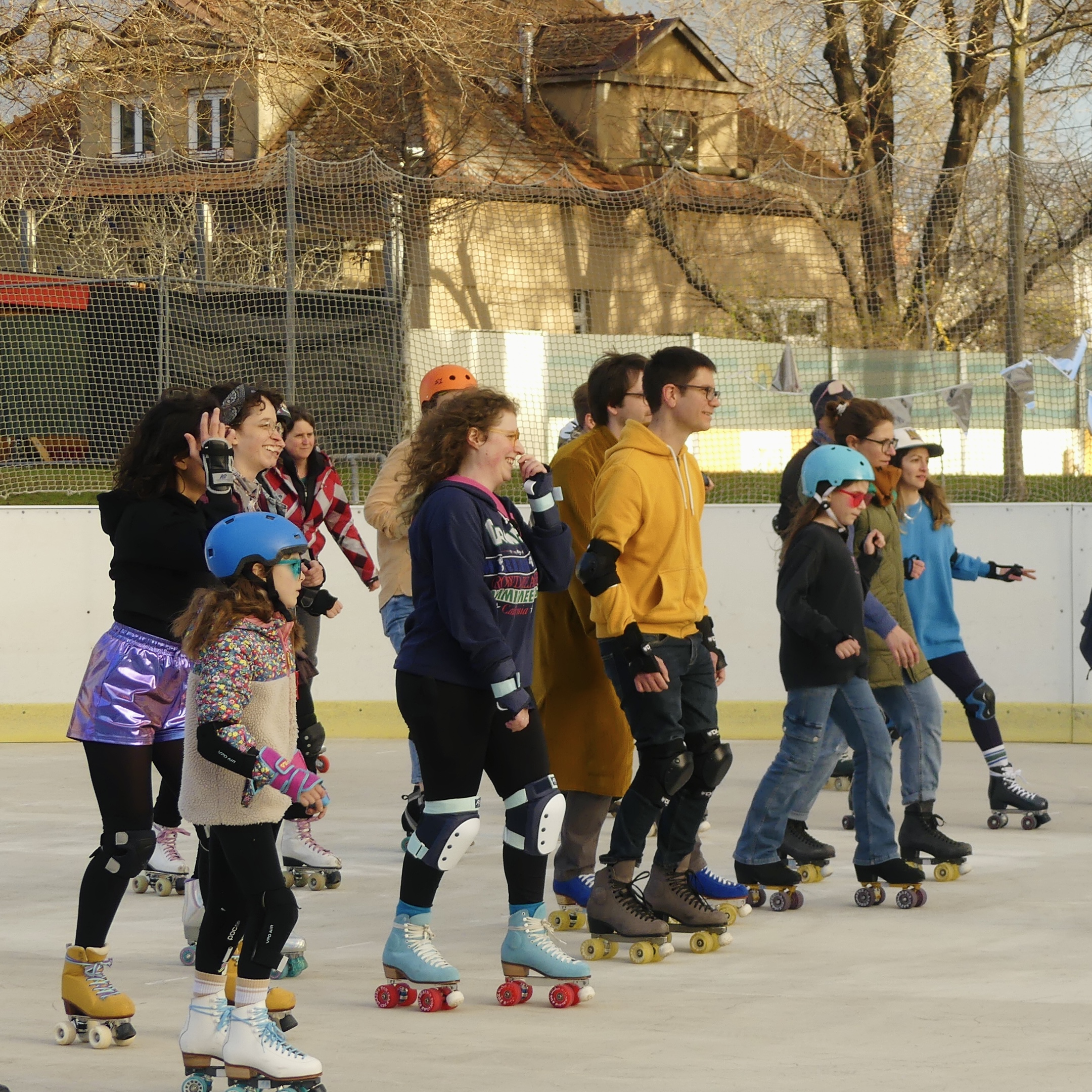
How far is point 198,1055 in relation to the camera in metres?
4.05

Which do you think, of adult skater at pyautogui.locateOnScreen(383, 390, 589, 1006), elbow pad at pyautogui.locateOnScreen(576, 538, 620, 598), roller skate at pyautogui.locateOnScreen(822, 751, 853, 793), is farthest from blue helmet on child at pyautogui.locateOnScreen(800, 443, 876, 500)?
roller skate at pyautogui.locateOnScreen(822, 751, 853, 793)

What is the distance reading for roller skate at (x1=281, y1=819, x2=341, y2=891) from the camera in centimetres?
659

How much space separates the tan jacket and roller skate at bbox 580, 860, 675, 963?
83.0 inches

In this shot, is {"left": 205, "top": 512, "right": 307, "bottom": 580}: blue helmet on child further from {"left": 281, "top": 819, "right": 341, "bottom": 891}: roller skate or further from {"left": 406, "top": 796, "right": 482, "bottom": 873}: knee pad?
{"left": 281, "top": 819, "right": 341, "bottom": 891}: roller skate

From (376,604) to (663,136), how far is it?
40.9 ft

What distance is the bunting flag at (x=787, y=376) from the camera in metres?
11.3

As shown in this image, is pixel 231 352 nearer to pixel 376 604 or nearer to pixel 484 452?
pixel 376 604

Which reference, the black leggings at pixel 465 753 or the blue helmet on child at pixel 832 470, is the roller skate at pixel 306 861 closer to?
the black leggings at pixel 465 753

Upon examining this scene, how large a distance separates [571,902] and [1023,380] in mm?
5983

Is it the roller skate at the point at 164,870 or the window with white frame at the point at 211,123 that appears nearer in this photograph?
the roller skate at the point at 164,870

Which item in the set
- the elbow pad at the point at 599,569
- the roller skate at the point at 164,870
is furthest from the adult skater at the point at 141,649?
the roller skate at the point at 164,870

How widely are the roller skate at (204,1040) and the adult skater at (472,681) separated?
79cm

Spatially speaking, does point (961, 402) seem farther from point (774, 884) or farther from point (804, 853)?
point (774, 884)

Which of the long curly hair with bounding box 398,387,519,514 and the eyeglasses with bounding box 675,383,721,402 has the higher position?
the eyeglasses with bounding box 675,383,721,402
